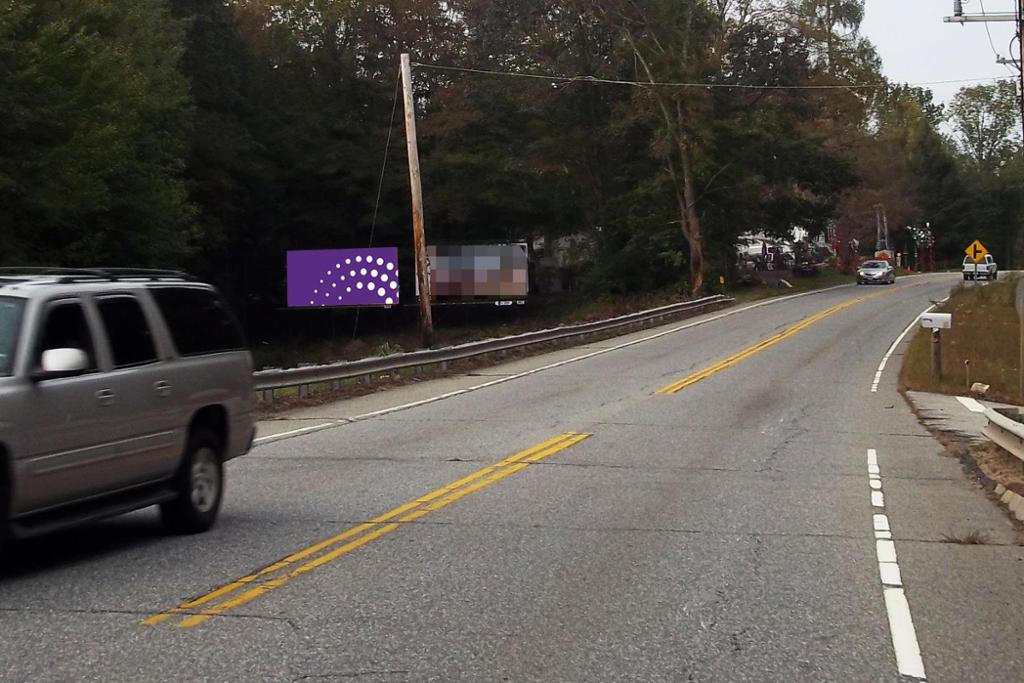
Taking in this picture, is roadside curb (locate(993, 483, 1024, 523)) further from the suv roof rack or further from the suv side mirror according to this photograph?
the suv side mirror

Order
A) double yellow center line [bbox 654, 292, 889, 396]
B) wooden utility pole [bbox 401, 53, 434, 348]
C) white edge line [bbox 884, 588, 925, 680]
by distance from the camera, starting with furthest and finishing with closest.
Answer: wooden utility pole [bbox 401, 53, 434, 348]
double yellow center line [bbox 654, 292, 889, 396]
white edge line [bbox 884, 588, 925, 680]

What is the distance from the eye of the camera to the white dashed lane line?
20.1 feet

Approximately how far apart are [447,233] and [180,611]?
180 feet

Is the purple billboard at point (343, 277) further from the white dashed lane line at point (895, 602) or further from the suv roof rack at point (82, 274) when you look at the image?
the suv roof rack at point (82, 274)

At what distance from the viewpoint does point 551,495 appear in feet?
37.6

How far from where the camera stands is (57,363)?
24.6 ft

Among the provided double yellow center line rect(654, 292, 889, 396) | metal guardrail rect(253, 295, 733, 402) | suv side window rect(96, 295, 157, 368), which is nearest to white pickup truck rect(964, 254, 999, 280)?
double yellow center line rect(654, 292, 889, 396)

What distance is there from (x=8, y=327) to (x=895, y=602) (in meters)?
5.88

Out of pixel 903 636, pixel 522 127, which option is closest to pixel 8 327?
pixel 903 636

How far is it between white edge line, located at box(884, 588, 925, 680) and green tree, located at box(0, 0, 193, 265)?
27223 millimetres

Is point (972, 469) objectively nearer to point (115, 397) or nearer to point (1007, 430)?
point (1007, 430)

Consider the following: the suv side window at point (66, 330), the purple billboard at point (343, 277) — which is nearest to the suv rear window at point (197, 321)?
the suv side window at point (66, 330)

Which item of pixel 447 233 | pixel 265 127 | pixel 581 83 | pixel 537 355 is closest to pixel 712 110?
pixel 581 83

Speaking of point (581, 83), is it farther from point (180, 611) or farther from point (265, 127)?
point (180, 611)
